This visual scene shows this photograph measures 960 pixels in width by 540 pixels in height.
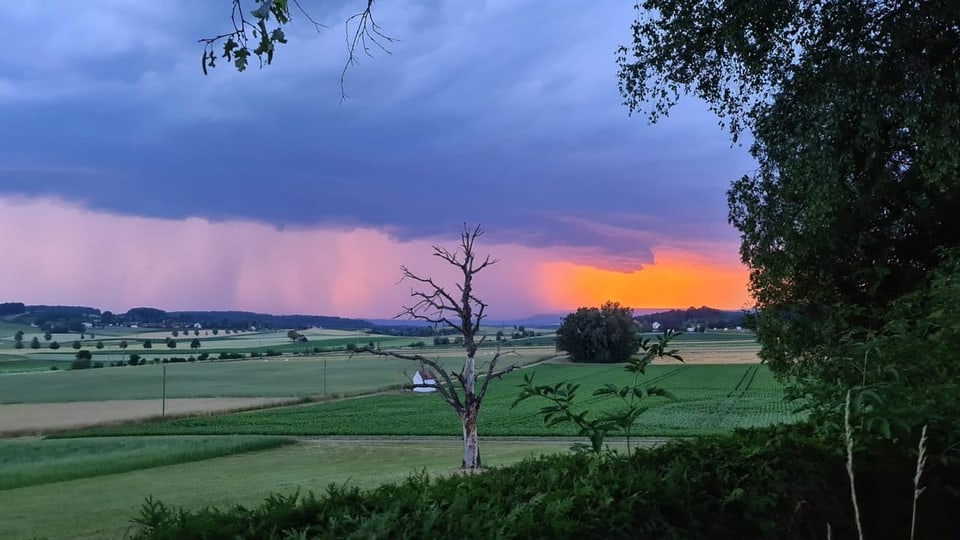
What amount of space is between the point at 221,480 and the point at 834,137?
62.2 feet

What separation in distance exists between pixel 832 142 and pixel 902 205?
2317 mm

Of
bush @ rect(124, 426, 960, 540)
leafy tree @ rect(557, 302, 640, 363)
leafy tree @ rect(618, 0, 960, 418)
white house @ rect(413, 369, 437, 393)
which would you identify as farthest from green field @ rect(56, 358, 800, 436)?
bush @ rect(124, 426, 960, 540)

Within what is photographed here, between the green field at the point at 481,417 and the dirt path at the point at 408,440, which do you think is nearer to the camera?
the dirt path at the point at 408,440

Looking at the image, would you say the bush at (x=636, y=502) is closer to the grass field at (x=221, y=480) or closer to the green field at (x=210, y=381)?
the grass field at (x=221, y=480)

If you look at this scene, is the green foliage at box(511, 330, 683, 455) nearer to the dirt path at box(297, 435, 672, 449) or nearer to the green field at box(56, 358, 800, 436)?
the green field at box(56, 358, 800, 436)

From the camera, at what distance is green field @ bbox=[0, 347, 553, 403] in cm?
5266

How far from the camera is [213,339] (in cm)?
10175

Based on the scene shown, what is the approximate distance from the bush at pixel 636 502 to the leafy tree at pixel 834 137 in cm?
526

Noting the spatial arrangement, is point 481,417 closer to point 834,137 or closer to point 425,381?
point 425,381

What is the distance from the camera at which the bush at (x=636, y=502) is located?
197 cm

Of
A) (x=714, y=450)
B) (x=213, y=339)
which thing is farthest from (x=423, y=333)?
(x=714, y=450)

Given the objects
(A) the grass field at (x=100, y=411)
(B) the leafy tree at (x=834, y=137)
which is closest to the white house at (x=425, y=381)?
(A) the grass field at (x=100, y=411)

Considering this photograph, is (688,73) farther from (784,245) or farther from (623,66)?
(784,245)

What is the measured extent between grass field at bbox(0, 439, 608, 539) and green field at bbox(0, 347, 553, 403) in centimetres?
1546
